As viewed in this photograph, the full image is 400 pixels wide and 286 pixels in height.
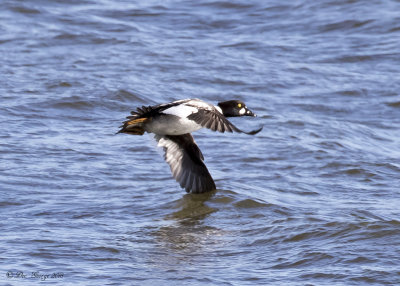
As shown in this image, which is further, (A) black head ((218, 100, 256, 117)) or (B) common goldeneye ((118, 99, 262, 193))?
(A) black head ((218, 100, 256, 117))

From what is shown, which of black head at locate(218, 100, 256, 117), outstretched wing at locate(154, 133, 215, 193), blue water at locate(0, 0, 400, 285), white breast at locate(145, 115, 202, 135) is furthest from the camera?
black head at locate(218, 100, 256, 117)

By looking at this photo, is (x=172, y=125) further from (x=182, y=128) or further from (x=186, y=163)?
(x=186, y=163)

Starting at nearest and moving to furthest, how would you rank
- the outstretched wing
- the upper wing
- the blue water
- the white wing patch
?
the blue water
the upper wing
the white wing patch
the outstretched wing

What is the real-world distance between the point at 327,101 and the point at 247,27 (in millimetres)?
3982

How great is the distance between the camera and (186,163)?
8055mm

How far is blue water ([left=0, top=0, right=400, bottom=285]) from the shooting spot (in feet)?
19.5

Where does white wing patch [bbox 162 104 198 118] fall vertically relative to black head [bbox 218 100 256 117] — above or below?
above

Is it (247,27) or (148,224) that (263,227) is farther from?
(247,27)

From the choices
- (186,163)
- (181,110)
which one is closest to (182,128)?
(181,110)

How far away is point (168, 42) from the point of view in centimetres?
1366

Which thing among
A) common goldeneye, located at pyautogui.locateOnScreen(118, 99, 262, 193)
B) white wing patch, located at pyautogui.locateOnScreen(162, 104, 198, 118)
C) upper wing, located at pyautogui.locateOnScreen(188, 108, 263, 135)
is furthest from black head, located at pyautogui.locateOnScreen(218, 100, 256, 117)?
upper wing, located at pyautogui.locateOnScreen(188, 108, 263, 135)

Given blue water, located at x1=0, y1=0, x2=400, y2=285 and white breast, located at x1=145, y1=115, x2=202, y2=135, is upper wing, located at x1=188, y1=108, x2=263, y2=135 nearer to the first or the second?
white breast, located at x1=145, y1=115, x2=202, y2=135

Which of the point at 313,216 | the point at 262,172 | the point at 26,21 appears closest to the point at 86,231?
the point at 313,216

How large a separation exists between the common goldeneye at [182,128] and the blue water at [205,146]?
0.18 meters
